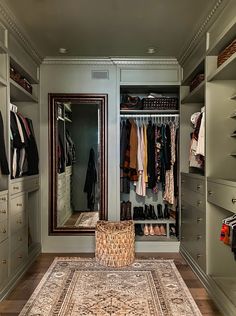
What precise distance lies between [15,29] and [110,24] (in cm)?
88

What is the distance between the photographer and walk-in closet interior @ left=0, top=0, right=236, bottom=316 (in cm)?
310

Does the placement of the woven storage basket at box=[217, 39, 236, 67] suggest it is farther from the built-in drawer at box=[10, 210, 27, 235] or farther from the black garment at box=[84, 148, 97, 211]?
the built-in drawer at box=[10, 210, 27, 235]

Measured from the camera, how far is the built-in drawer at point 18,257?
2.89m

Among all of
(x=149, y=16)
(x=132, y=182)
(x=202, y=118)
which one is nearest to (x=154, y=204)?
(x=132, y=182)

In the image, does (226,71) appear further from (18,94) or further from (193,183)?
(18,94)

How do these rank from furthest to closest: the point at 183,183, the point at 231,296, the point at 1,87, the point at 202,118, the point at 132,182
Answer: the point at 132,182 → the point at 183,183 → the point at 202,118 → the point at 1,87 → the point at 231,296

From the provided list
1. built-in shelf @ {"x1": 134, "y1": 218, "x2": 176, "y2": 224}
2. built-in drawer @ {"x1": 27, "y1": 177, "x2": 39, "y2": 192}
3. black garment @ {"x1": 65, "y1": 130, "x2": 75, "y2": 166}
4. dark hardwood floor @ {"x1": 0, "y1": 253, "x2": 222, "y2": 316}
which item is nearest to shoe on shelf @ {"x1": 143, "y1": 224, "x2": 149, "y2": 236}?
built-in shelf @ {"x1": 134, "y1": 218, "x2": 176, "y2": 224}

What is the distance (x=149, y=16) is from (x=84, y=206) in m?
2.33

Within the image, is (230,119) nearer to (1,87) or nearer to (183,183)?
(183,183)

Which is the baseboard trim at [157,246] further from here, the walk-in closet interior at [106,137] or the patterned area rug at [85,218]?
the patterned area rug at [85,218]

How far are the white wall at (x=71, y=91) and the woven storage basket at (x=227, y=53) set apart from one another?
1576 millimetres

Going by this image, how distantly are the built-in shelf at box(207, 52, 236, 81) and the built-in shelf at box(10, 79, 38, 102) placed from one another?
1.80m

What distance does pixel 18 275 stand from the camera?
2.98 metres

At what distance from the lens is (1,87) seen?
107 inches
